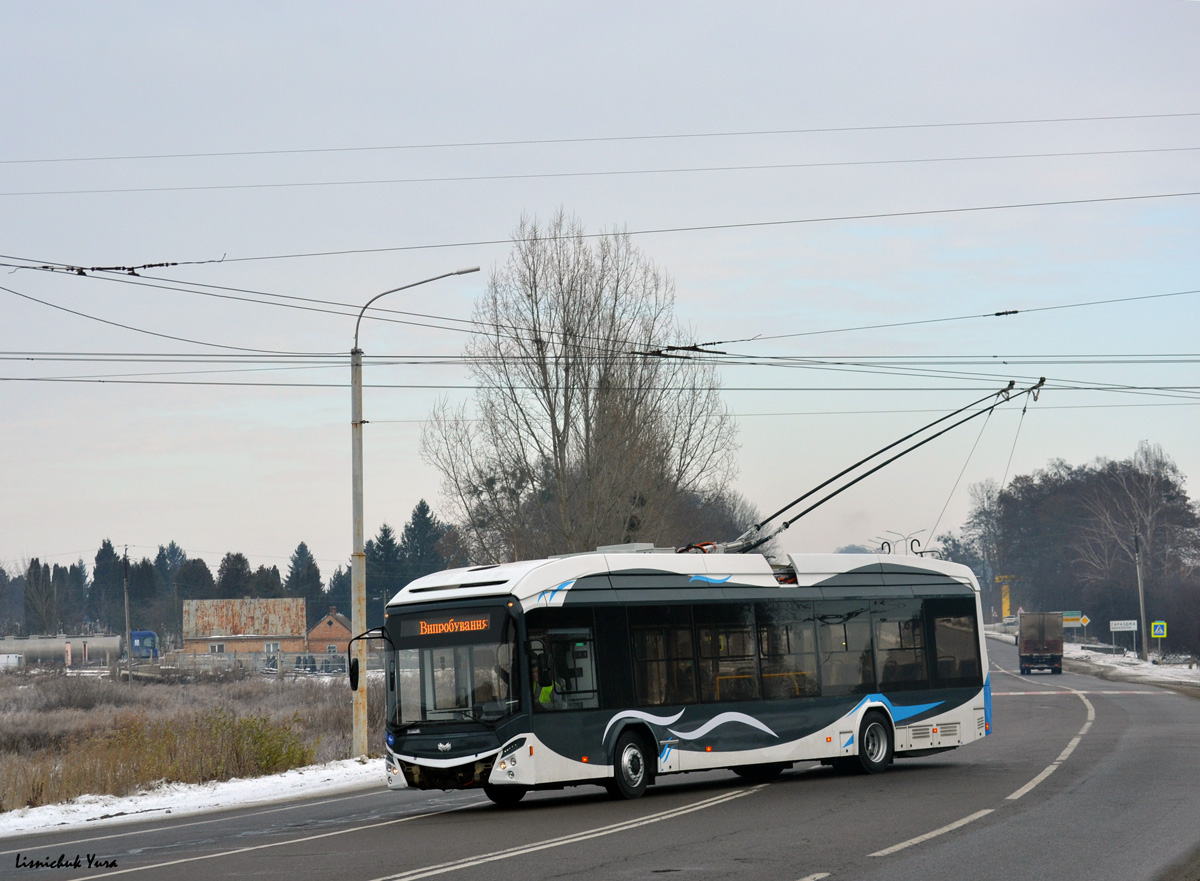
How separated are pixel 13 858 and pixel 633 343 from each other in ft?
91.6

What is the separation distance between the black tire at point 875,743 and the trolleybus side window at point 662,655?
351 cm

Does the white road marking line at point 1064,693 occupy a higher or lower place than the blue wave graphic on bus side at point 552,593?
lower

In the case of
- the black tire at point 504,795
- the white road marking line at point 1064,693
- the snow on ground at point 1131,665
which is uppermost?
the black tire at point 504,795

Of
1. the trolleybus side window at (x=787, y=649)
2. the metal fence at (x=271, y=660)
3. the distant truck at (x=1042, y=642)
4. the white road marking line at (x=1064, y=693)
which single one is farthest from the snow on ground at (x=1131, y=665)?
the metal fence at (x=271, y=660)

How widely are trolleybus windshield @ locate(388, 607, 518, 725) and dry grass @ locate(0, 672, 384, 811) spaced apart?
6420 millimetres

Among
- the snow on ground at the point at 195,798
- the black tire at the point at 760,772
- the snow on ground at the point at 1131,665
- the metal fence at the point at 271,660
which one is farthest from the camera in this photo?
the metal fence at the point at 271,660

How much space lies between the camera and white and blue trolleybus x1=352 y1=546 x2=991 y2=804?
599 inches

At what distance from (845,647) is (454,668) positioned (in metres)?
6.48

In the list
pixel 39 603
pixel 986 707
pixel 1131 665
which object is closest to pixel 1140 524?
pixel 1131 665

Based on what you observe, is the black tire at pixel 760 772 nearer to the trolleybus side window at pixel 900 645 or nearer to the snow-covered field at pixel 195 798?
the trolleybus side window at pixel 900 645

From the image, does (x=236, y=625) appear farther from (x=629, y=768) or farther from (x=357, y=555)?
(x=629, y=768)

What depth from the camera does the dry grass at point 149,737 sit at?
2003 cm

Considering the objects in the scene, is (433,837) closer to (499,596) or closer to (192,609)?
(499,596)

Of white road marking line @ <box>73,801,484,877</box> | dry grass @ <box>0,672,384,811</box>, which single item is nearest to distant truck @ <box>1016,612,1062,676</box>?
dry grass @ <box>0,672,384,811</box>
